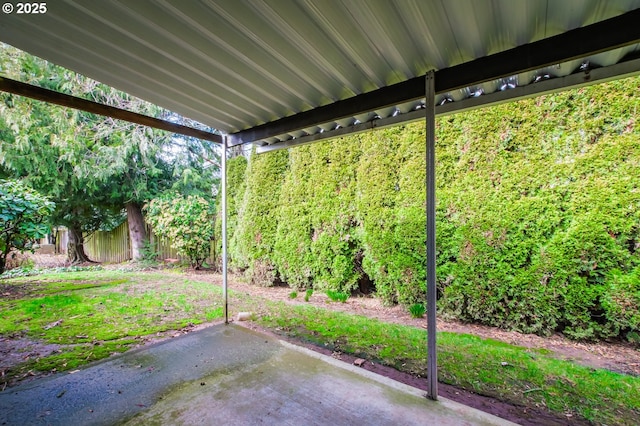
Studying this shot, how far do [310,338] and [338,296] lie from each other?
155cm

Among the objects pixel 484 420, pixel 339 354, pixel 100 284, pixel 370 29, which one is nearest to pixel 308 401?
pixel 339 354

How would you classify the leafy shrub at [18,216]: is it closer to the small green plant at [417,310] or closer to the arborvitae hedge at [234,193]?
the arborvitae hedge at [234,193]

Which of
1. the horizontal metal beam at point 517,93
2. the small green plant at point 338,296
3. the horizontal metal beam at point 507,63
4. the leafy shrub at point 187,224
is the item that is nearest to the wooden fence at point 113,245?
the leafy shrub at point 187,224

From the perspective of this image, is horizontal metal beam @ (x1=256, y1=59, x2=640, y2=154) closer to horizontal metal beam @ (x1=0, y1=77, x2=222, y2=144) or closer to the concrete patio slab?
horizontal metal beam @ (x1=0, y1=77, x2=222, y2=144)

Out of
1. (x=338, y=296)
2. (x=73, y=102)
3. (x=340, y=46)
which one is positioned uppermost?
(x=340, y=46)

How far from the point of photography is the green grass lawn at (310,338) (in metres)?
2.29

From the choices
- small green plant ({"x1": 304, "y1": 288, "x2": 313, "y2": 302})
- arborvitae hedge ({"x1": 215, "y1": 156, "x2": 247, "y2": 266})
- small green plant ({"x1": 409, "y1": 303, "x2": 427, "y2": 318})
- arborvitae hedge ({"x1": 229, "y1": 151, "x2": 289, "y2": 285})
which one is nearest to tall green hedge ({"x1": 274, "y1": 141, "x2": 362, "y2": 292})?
small green plant ({"x1": 304, "y1": 288, "x2": 313, "y2": 302})

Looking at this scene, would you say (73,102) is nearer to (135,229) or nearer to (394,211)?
(394,211)

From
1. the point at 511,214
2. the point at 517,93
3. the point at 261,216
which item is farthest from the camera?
the point at 261,216

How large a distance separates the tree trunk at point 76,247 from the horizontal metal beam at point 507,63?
35.9 feet

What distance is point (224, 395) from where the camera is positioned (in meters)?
2.19

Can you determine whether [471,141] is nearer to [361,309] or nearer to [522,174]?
[522,174]

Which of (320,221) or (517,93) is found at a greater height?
(517,93)

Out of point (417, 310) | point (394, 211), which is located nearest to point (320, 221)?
point (394, 211)
